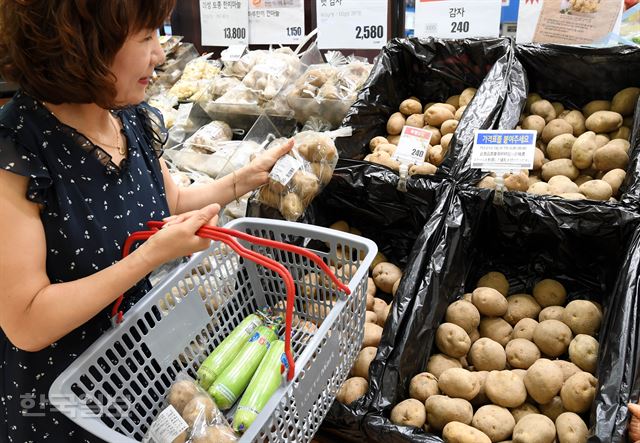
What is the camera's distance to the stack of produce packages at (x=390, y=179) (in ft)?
4.03

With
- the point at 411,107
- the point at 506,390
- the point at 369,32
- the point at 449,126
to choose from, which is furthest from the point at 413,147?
the point at 506,390

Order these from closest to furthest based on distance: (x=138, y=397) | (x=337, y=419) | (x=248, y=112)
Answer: (x=138, y=397)
(x=337, y=419)
(x=248, y=112)

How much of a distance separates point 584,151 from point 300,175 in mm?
853

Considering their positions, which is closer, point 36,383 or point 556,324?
point 36,383

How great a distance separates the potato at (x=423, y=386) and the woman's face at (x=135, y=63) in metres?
0.89

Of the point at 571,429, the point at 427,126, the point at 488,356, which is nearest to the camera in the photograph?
the point at 571,429

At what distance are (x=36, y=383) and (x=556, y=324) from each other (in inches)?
46.5

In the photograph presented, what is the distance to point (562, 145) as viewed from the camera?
5.17ft

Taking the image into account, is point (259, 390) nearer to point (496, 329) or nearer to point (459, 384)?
point (459, 384)

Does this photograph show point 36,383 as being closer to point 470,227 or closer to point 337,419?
point 337,419

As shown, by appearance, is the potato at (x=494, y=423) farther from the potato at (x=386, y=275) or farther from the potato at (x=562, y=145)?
the potato at (x=562, y=145)

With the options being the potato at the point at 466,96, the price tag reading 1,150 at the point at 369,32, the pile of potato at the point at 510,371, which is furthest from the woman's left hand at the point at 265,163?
the price tag reading 1,150 at the point at 369,32

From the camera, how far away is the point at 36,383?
3.28ft

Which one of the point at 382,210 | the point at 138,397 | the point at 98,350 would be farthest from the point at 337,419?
the point at 382,210
